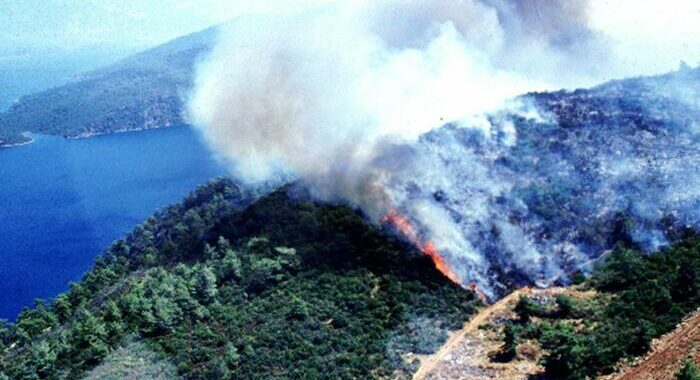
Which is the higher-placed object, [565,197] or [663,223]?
[565,197]

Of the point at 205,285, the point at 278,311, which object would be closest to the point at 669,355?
the point at 278,311

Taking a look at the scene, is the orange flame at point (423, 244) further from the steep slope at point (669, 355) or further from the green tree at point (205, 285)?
the green tree at point (205, 285)

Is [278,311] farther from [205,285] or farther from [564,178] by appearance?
[564,178]

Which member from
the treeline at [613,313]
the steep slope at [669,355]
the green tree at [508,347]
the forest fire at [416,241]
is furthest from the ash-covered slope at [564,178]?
the steep slope at [669,355]

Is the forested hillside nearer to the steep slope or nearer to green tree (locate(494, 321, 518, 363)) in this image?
green tree (locate(494, 321, 518, 363))

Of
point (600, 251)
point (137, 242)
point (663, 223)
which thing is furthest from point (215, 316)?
point (137, 242)

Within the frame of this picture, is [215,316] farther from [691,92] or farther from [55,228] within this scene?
[55,228]
